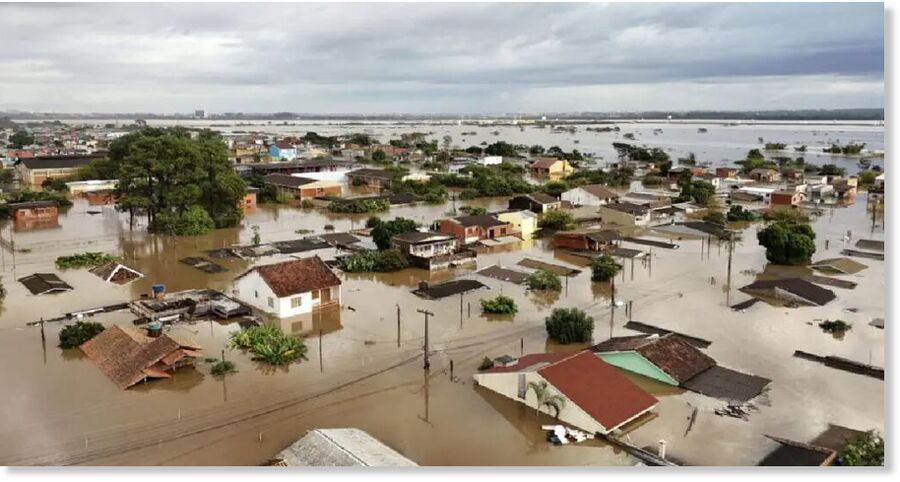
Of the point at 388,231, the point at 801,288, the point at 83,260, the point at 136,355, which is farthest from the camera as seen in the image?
the point at 388,231

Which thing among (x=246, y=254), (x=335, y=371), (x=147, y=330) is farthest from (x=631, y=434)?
(x=246, y=254)

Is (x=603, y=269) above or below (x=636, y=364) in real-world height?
above

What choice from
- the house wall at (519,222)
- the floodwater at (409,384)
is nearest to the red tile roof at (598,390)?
the floodwater at (409,384)

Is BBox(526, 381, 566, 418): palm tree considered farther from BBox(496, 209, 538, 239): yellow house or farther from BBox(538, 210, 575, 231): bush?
BBox(538, 210, 575, 231): bush

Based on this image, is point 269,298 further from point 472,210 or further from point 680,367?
point 472,210

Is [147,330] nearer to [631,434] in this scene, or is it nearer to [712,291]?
[631,434]

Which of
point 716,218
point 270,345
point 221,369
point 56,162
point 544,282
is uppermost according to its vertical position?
point 56,162

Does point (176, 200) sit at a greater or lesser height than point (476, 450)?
greater

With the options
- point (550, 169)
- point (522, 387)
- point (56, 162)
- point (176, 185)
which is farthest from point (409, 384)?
point (550, 169)
